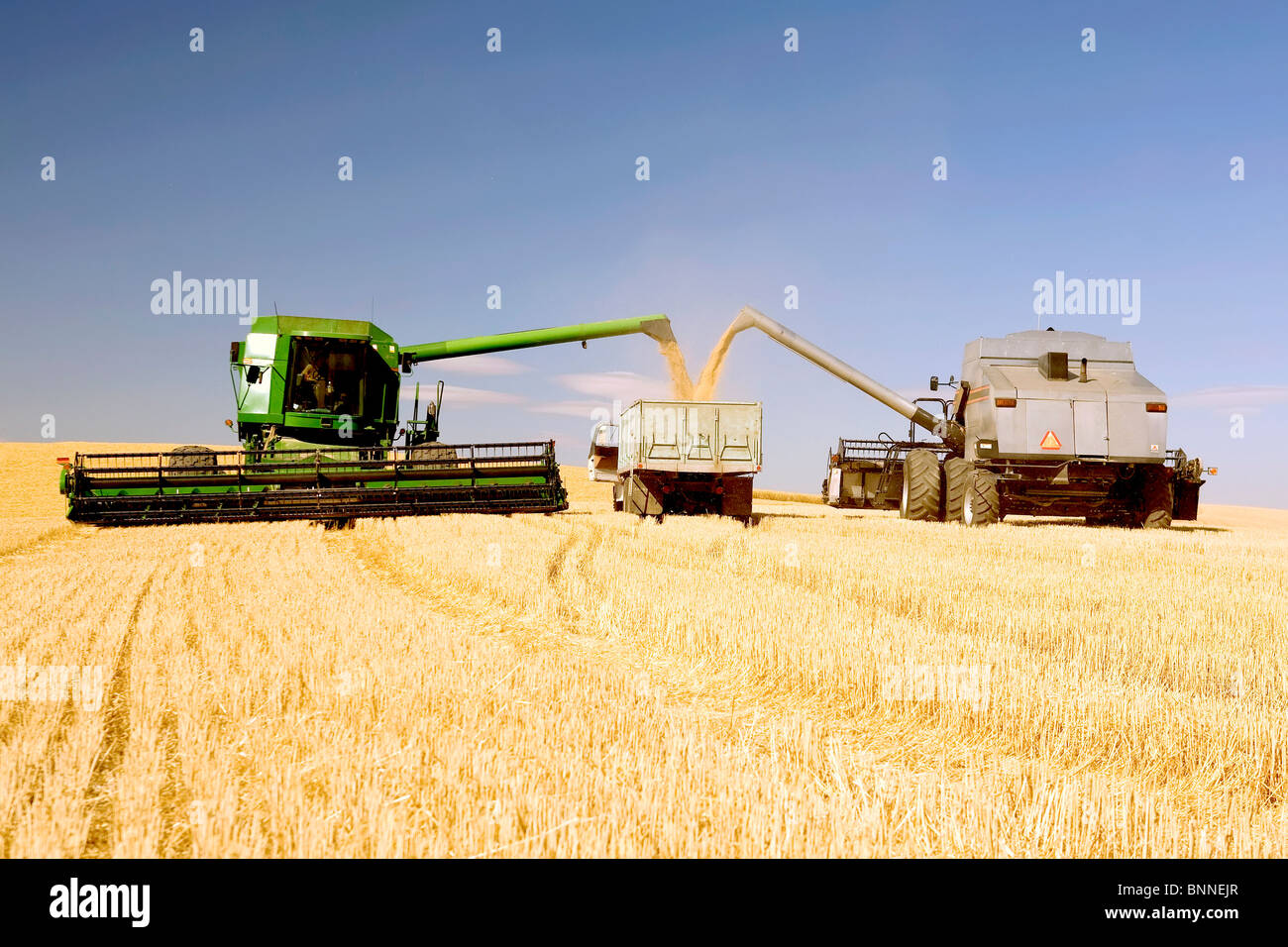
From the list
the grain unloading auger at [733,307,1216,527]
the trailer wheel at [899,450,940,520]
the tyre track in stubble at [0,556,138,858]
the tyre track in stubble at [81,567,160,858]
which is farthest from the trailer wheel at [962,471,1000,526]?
the tyre track in stubble at [0,556,138,858]

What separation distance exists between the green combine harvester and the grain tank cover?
7.86 metres

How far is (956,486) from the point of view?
53.5ft

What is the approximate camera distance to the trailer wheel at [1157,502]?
51.5 feet

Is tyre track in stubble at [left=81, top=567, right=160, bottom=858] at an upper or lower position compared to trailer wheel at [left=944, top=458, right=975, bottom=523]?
lower

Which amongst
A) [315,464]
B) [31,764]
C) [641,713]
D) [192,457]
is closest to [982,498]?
[315,464]

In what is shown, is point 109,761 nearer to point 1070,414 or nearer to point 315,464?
point 315,464

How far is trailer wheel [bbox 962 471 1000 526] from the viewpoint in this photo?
50.0 ft

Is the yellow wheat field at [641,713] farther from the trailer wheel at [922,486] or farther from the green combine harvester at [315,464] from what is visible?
the trailer wheel at [922,486]

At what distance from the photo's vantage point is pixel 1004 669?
4.93 metres

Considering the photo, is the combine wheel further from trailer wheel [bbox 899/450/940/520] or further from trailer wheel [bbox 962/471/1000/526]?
trailer wheel [bbox 962/471/1000/526]

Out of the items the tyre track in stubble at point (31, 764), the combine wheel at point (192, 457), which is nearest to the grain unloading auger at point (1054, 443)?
the combine wheel at point (192, 457)

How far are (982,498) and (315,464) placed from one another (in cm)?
1130

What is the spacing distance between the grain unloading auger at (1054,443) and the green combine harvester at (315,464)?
7.39 m
